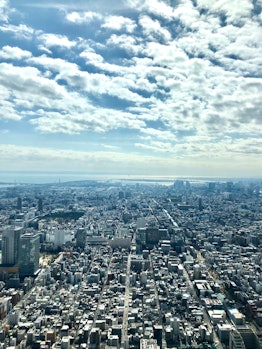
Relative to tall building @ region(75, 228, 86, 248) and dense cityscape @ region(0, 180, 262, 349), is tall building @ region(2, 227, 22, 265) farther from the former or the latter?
tall building @ region(75, 228, 86, 248)

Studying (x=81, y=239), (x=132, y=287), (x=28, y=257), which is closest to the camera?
(x=132, y=287)

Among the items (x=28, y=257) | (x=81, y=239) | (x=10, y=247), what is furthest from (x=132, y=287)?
(x=81, y=239)

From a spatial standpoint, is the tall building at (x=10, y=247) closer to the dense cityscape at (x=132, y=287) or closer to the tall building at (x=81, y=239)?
the dense cityscape at (x=132, y=287)

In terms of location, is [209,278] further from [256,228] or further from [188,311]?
[256,228]

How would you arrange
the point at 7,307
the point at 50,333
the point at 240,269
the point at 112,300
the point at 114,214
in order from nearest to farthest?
the point at 50,333 → the point at 7,307 → the point at 112,300 → the point at 240,269 → the point at 114,214

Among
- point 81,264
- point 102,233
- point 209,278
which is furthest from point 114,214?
point 209,278

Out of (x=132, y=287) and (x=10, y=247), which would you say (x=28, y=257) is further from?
(x=132, y=287)

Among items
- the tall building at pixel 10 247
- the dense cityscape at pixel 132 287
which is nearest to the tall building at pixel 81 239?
the dense cityscape at pixel 132 287
